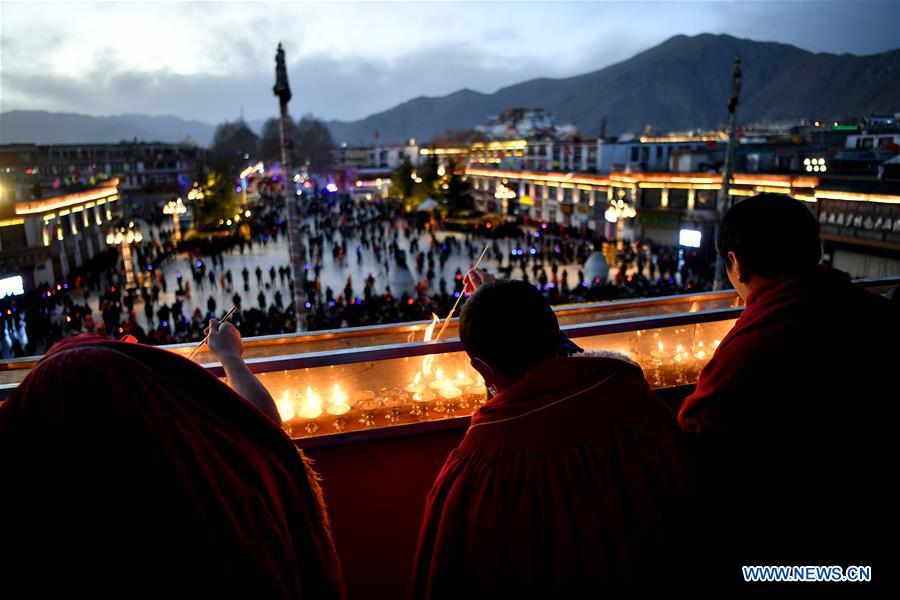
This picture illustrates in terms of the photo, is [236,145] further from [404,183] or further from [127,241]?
[127,241]

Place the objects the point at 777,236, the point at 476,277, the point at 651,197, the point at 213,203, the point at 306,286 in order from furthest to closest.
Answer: the point at 213,203 < the point at 651,197 < the point at 306,286 < the point at 476,277 < the point at 777,236

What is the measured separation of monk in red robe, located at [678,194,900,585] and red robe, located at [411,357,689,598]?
0.24 metres

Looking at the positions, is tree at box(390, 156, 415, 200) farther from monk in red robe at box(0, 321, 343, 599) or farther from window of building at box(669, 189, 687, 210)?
monk in red robe at box(0, 321, 343, 599)

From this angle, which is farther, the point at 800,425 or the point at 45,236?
the point at 45,236

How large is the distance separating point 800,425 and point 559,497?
800 mm

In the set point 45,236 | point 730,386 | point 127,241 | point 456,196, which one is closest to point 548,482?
point 730,386

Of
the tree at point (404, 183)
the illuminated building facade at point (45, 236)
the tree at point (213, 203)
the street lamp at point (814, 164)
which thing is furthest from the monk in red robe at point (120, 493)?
the tree at point (404, 183)

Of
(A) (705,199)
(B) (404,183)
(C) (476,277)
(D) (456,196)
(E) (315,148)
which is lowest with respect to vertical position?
(A) (705,199)

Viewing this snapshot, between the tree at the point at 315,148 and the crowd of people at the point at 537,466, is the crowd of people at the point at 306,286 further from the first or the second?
the tree at the point at 315,148

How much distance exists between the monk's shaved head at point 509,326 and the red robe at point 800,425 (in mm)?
595

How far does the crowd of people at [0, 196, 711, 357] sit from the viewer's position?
1430 cm

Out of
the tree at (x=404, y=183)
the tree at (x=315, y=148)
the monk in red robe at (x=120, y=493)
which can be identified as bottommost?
the monk in red robe at (x=120, y=493)

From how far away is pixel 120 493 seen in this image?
121cm

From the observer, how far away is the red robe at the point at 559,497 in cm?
145
